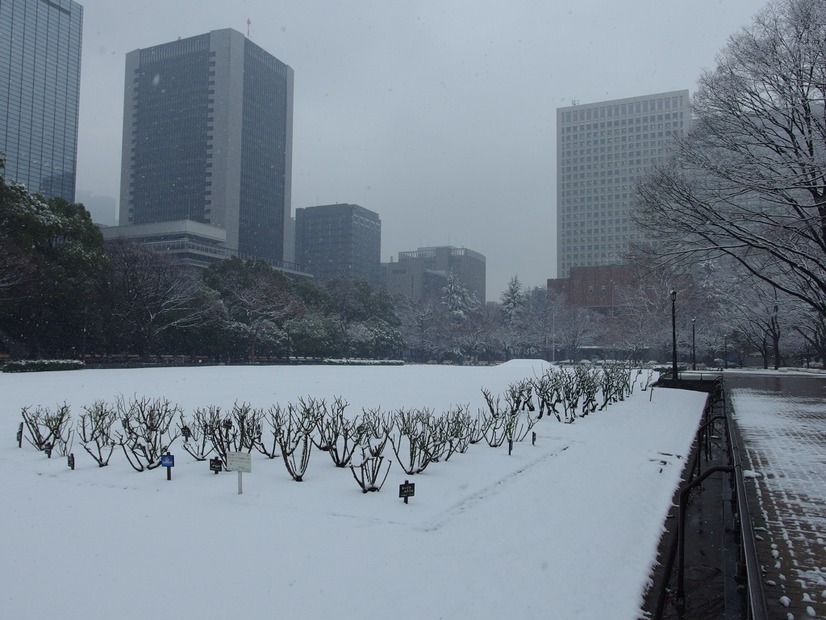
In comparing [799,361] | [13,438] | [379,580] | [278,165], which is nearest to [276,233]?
[278,165]

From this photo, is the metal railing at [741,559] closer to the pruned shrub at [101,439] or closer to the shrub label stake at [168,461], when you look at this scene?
the shrub label stake at [168,461]

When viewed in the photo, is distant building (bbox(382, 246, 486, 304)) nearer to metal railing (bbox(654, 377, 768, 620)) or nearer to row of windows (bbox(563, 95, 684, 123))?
row of windows (bbox(563, 95, 684, 123))

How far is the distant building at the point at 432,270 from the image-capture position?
141875 mm

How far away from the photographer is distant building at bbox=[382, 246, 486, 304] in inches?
5586

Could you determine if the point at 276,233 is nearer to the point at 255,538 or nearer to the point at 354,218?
the point at 354,218

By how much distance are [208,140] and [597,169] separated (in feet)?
270

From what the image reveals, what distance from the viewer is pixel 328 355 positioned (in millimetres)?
57656

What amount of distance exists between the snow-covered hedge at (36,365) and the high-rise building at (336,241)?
117184 millimetres

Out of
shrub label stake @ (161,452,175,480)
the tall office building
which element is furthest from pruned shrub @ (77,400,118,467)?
the tall office building

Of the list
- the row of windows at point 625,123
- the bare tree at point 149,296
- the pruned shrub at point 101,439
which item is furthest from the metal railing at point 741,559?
the row of windows at point 625,123

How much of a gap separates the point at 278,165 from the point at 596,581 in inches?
5409

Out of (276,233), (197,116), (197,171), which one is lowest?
(276,233)

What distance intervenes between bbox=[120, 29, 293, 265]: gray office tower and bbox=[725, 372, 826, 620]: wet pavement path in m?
106

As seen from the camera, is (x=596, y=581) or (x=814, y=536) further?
(x=814, y=536)
